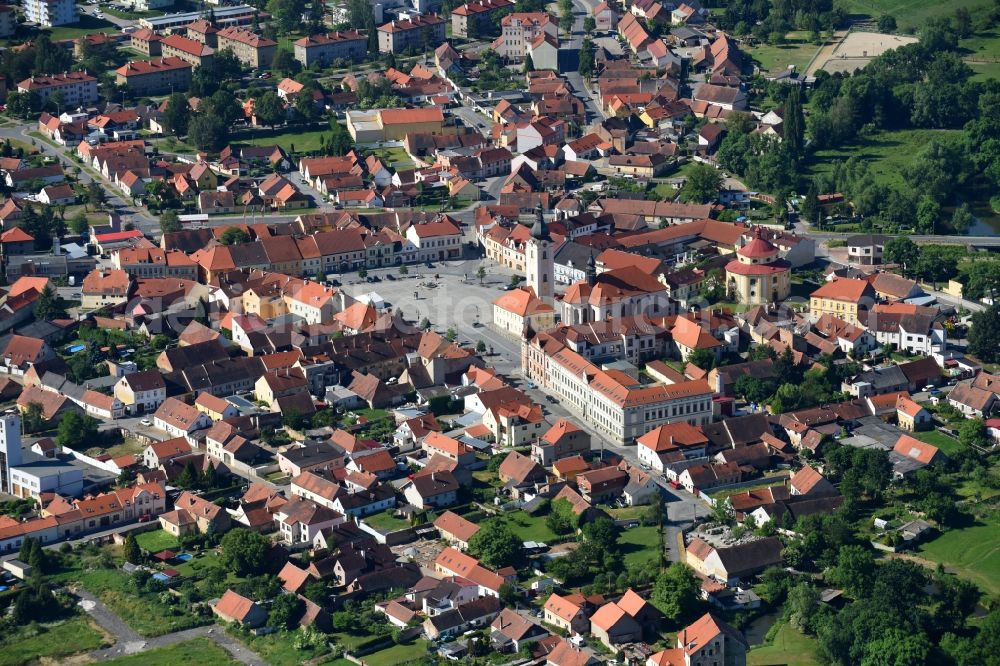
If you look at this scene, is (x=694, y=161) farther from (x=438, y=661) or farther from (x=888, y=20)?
(x=438, y=661)

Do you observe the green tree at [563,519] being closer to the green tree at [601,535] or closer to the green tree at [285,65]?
the green tree at [601,535]

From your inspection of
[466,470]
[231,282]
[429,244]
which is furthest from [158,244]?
[466,470]

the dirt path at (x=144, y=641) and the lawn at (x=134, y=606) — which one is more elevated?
the lawn at (x=134, y=606)

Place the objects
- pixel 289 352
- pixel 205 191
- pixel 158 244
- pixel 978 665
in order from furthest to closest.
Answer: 1. pixel 205 191
2. pixel 158 244
3. pixel 289 352
4. pixel 978 665

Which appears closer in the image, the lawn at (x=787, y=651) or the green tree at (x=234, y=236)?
the lawn at (x=787, y=651)

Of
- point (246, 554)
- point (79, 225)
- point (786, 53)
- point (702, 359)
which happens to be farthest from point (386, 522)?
point (786, 53)

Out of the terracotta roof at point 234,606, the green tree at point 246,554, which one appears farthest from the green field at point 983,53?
the terracotta roof at point 234,606

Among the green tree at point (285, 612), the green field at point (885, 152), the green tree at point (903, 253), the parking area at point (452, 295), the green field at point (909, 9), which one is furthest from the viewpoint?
the green field at point (909, 9)
